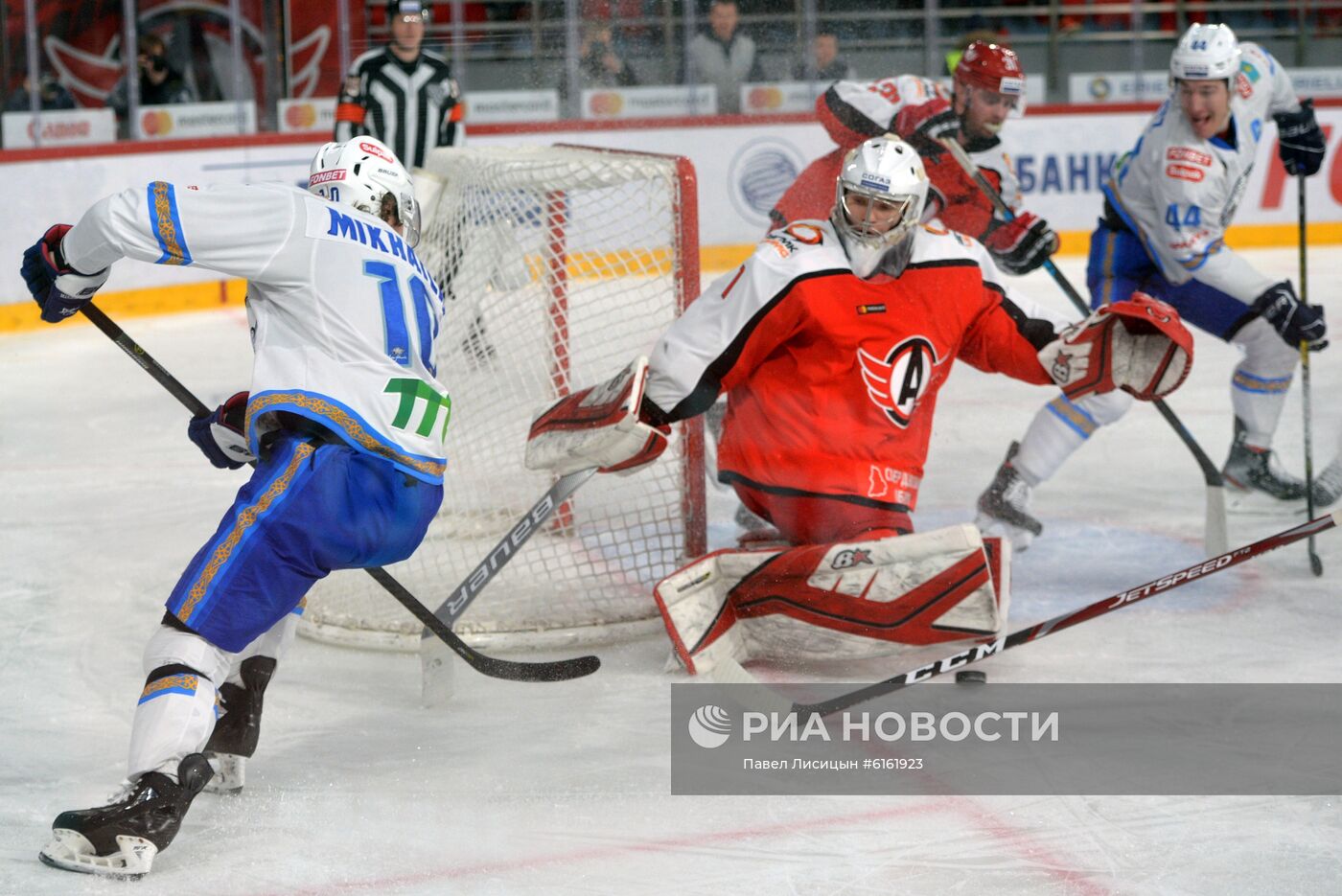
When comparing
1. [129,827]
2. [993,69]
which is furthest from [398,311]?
[993,69]

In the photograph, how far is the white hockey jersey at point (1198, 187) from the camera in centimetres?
383

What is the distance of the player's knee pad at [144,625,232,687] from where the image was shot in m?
2.22

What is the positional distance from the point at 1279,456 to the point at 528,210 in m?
2.30

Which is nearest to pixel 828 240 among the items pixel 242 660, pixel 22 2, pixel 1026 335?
pixel 1026 335

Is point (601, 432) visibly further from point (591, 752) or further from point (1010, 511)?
point (1010, 511)

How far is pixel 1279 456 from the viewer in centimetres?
456

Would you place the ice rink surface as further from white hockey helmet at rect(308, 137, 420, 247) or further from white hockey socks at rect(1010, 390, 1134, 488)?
white hockey helmet at rect(308, 137, 420, 247)

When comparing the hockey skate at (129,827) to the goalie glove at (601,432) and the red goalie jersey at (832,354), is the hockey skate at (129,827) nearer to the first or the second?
the goalie glove at (601,432)

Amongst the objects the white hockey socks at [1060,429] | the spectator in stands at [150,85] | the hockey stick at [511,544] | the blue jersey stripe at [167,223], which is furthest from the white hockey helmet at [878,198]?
the spectator in stands at [150,85]

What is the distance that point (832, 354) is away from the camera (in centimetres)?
301

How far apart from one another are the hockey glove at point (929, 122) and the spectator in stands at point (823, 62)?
163 inches

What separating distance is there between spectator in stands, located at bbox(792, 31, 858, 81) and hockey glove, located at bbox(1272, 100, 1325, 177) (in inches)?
159

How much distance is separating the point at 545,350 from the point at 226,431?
1.06m

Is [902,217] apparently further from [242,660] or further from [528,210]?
[242,660]
